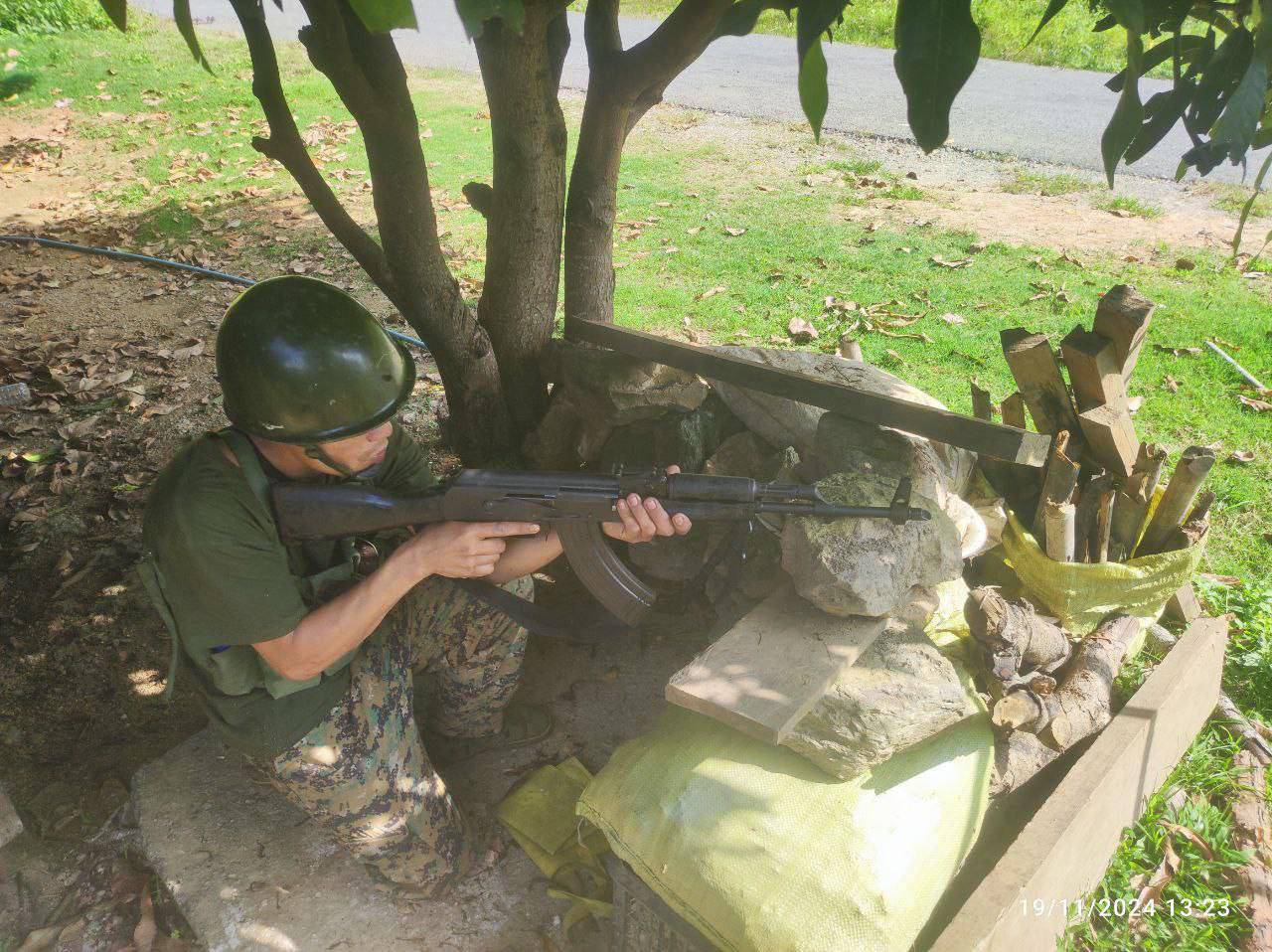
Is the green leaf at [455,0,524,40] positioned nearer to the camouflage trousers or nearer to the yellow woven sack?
the camouflage trousers

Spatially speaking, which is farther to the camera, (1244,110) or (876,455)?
(876,455)

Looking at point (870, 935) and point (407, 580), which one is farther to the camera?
point (407, 580)

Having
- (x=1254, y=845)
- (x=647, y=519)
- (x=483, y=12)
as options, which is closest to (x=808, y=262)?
(x=647, y=519)

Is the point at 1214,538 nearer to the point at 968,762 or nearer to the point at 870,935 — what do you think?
the point at 968,762

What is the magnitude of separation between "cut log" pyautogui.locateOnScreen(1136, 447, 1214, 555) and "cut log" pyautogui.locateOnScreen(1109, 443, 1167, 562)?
46 mm

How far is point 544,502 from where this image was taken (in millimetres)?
2727

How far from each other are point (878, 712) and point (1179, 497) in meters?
1.73

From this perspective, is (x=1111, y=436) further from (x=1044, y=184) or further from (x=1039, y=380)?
(x=1044, y=184)

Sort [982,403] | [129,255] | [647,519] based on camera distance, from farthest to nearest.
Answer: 1. [129,255]
2. [982,403]
3. [647,519]

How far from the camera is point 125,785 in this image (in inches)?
134

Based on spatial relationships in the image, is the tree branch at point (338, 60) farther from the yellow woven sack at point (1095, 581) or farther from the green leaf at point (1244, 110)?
the yellow woven sack at point (1095, 581)

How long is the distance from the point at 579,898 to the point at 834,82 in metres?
12.2

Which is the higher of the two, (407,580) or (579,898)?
(407,580)

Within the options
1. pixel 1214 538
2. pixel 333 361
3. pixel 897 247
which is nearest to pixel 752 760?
pixel 333 361
